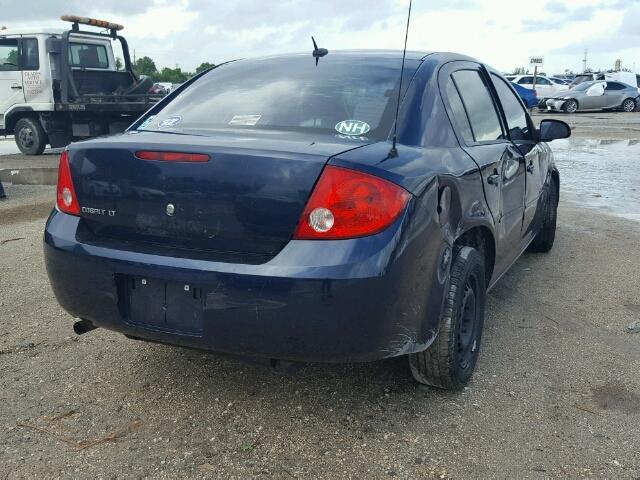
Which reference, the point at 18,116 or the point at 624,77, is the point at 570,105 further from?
the point at 18,116

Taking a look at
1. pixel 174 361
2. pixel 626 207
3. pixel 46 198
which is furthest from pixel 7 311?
pixel 626 207

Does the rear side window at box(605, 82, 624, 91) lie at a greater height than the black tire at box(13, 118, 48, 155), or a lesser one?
greater

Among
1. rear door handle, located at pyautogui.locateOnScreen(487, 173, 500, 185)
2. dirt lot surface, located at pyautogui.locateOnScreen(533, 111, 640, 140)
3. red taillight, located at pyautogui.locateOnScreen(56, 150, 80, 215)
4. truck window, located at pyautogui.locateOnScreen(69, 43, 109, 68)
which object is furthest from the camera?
dirt lot surface, located at pyautogui.locateOnScreen(533, 111, 640, 140)

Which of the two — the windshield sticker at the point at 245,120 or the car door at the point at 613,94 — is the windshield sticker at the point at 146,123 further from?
the car door at the point at 613,94

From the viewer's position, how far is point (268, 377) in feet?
10.5

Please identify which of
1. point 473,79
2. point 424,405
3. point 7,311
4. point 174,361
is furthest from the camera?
point 7,311

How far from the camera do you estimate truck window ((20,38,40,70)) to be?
1255cm

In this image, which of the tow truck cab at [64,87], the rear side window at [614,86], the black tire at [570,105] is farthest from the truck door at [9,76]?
the rear side window at [614,86]

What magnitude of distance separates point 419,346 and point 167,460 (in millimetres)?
1059

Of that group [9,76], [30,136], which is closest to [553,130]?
[30,136]

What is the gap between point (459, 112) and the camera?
131 inches

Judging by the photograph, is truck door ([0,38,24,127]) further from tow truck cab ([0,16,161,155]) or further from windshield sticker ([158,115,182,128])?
windshield sticker ([158,115,182,128])

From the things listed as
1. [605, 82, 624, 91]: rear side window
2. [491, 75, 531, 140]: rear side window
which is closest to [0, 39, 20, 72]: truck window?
[491, 75, 531, 140]: rear side window

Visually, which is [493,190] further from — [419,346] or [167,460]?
[167,460]
